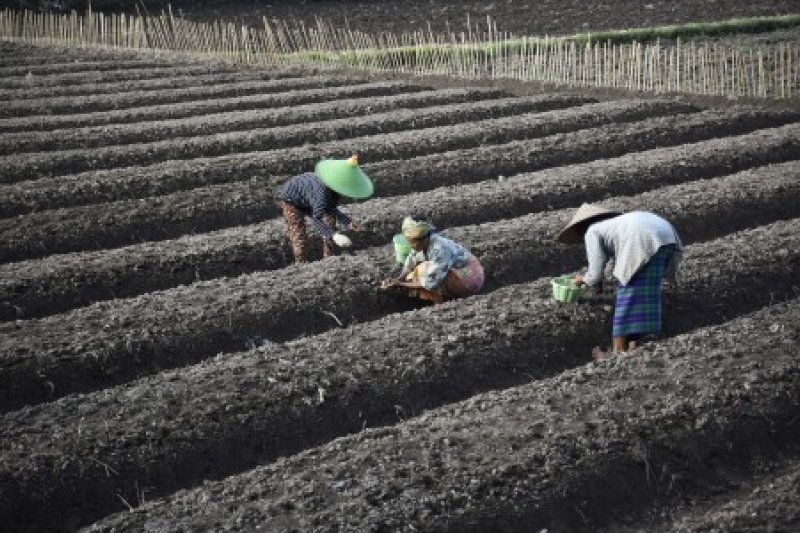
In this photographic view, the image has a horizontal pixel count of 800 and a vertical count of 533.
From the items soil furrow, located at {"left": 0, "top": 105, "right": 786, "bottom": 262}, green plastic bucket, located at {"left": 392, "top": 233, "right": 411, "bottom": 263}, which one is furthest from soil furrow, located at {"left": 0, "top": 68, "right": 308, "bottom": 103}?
green plastic bucket, located at {"left": 392, "top": 233, "right": 411, "bottom": 263}

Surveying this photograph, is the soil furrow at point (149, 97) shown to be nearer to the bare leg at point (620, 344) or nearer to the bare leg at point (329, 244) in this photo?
the bare leg at point (329, 244)

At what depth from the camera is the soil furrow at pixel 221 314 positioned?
24.4 feet

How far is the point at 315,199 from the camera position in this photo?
8.81 meters

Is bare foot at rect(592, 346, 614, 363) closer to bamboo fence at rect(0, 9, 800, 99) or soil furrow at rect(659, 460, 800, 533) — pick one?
soil furrow at rect(659, 460, 800, 533)

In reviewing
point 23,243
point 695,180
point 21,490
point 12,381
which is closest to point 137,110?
point 23,243

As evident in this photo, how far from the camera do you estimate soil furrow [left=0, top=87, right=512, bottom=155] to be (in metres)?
15.9

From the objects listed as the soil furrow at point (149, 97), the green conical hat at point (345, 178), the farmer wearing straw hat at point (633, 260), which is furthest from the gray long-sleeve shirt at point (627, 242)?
the soil furrow at point (149, 97)

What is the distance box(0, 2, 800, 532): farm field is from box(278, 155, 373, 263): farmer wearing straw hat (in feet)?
1.23

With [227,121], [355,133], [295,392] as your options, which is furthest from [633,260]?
[227,121]

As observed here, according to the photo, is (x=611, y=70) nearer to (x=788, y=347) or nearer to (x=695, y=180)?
(x=695, y=180)

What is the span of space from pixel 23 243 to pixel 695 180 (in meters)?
8.22

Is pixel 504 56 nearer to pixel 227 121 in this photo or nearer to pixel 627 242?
pixel 227 121

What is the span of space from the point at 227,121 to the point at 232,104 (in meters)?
2.08

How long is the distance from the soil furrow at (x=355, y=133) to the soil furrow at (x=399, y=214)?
105 inches
